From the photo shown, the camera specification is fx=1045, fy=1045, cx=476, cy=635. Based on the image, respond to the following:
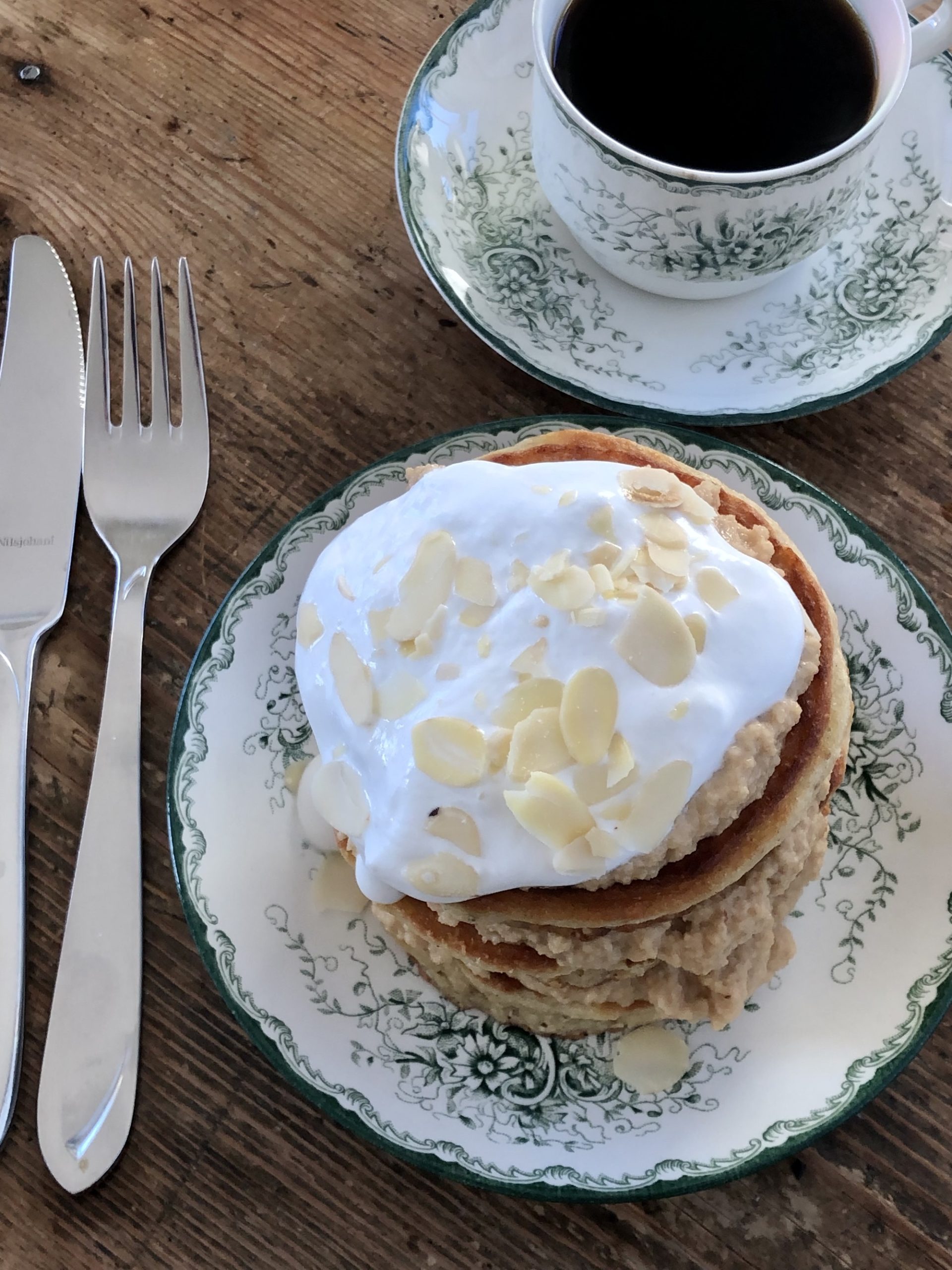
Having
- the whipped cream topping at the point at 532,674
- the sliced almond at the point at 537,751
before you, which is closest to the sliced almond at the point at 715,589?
the whipped cream topping at the point at 532,674

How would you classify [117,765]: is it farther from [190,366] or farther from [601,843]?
[601,843]

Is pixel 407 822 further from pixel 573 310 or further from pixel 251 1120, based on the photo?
pixel 573 310

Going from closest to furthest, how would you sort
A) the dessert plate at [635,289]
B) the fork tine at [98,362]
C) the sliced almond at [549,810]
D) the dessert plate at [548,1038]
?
the sliced almond at [549,810]
the dessert plate at [548,1038]
the dessert plate at [635,289]
the fork tine at [98,362]

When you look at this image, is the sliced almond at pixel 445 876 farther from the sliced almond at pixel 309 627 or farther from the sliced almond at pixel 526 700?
the sliced almond at pixel 309 627

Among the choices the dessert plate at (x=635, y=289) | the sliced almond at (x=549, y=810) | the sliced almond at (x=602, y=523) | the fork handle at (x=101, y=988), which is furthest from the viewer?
the dessert plate at (x=635, y=289)

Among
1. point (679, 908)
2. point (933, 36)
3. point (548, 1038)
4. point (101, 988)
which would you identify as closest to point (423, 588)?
point (679, 908)

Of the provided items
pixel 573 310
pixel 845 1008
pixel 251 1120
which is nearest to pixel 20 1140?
pixel 251 1120

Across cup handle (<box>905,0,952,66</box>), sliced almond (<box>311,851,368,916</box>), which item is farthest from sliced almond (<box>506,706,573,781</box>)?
cup handle (<box>905,0,952,66</box>)
